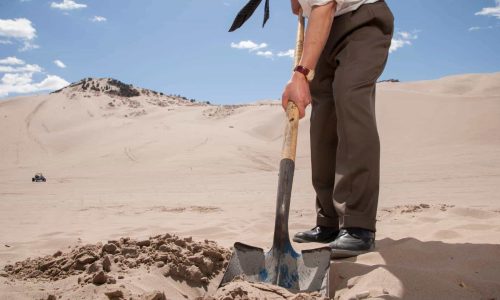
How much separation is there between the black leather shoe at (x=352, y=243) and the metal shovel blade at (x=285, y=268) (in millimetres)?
341

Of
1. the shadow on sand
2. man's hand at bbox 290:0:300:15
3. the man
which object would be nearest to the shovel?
the shadow on sand

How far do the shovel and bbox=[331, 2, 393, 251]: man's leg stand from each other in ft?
1.45

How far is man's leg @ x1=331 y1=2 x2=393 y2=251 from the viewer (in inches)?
88.4

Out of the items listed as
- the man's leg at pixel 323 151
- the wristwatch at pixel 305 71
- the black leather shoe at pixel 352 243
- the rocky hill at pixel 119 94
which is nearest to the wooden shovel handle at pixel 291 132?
the wristwatch at pixel 305 71

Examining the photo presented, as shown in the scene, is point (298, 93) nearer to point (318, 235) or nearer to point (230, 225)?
point (318, 235)

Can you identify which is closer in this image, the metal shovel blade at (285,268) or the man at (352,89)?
the metal shovel blade at (285,268)

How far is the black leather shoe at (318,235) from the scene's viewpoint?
2680 mm

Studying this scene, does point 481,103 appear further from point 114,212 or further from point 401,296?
point 401,296

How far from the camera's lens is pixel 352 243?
2166 millimetres

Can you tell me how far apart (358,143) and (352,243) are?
51 cm

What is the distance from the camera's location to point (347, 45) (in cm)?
238

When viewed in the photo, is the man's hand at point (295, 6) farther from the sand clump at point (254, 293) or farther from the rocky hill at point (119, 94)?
the rocky hill at point (119, 94)

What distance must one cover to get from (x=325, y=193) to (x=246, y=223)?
112 centimetres

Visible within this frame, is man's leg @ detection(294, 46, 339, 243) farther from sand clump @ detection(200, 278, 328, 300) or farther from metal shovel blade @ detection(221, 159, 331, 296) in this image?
sand clump @ detection(200, 278, 328, 300)
